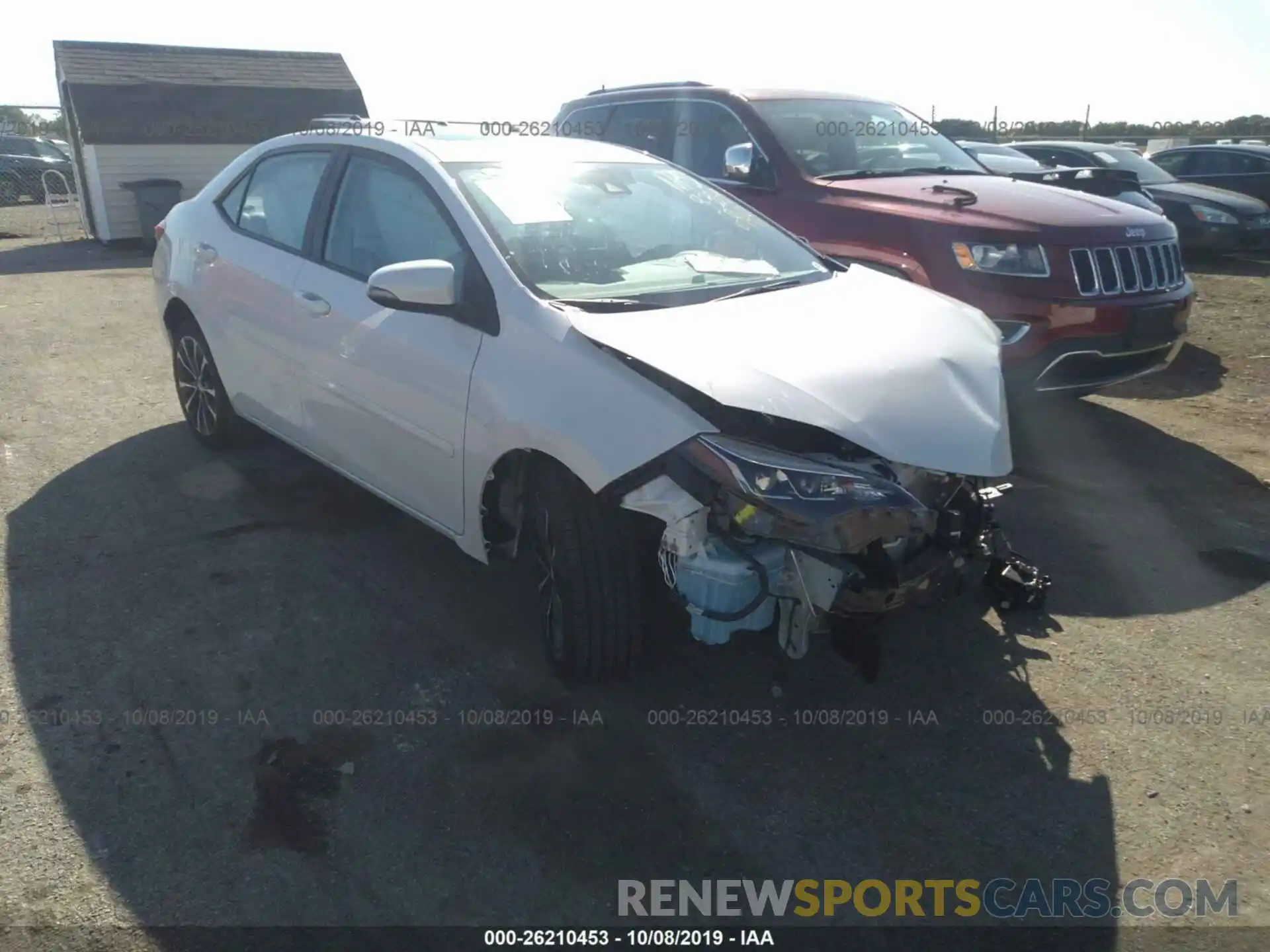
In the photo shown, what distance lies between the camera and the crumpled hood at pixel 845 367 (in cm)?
290

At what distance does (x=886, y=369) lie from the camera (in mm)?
3148

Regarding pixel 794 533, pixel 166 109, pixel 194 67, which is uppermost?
pixel 194 67

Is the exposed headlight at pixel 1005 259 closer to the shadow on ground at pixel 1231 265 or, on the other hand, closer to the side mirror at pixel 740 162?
the side mirror at pixel 740 162

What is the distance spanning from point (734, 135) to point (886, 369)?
157 inches

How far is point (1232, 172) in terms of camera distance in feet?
52.0

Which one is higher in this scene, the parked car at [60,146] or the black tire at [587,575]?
the parked car at [60,146]

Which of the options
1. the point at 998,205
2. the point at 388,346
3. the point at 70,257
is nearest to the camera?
the point at 388,346

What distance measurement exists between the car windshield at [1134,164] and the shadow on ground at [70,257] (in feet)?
45.0

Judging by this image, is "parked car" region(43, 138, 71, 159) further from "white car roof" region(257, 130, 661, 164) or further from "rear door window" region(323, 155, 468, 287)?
"rear door window" region(323, 155, 468, 287)

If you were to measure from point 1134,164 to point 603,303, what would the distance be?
14.0 meters

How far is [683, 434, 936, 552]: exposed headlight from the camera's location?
9.06 ft

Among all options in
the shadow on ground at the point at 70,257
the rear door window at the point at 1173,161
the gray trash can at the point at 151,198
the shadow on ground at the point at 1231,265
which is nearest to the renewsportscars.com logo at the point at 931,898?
the shadow on ground at the point at 1231,265

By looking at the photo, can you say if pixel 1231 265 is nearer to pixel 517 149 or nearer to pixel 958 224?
pixel 958 224

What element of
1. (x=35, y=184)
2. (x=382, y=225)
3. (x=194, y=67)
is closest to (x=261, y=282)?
(x=382, y=225)
